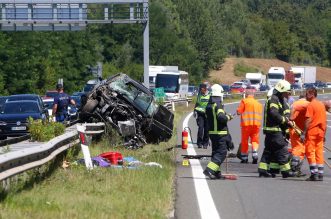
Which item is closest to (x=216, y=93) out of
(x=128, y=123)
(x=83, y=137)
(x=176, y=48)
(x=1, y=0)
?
(x=83, y=137)

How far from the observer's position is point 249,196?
12.5 m

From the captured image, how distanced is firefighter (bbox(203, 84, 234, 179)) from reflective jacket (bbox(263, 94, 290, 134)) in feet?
2.45

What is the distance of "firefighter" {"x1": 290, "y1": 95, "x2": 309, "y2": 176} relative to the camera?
50.1 feet

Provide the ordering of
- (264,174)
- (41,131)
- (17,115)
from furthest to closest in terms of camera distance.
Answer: (17,115)
(41,131)
(264,174)

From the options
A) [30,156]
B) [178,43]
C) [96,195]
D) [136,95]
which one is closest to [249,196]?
[96,195]

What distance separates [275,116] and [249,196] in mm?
2645

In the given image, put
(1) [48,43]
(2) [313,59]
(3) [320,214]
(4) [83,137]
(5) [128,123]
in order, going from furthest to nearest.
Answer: (2) [313,59] < (1) [48,43] < (5) [128,123] < (4) [83,137] < (3) [320,214]

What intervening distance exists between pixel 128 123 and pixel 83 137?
582 centimetres

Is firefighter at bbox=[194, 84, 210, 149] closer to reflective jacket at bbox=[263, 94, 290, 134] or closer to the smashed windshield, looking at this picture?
the smashed windshield

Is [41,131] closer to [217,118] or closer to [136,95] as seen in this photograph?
[217,118]

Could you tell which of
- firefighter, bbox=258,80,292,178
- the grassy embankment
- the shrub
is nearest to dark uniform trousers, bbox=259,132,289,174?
firefighter, bbox=258,80,292,178

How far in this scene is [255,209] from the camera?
11.2 metres

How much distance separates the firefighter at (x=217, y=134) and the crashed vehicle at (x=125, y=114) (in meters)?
5.84

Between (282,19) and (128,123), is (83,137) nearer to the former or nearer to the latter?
(128,123)
